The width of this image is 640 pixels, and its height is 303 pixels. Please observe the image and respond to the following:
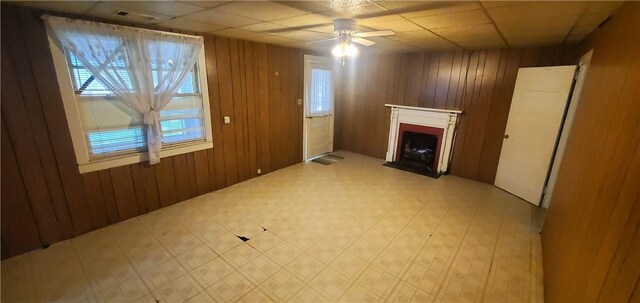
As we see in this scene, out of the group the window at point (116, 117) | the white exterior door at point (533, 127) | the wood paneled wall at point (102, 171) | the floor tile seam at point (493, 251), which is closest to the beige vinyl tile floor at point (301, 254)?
the floor tile seam at point (493, 251)

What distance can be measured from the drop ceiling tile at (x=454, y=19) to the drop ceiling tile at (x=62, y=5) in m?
2.69

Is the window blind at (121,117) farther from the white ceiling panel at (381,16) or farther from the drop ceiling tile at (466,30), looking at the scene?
the drop ceiling tile at (466,30)

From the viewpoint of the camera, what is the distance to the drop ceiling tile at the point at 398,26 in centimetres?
251

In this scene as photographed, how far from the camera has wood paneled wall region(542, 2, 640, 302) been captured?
1117 mm

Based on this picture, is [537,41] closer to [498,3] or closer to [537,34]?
[537,34]

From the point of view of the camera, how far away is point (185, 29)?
310cm

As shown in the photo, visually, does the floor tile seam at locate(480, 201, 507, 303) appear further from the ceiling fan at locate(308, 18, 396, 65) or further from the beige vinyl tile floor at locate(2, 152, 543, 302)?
the ceiling fan at locate(308, 18, 396, 65)

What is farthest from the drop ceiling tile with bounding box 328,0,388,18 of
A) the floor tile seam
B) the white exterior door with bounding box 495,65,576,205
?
the white exterior door with bounding box 495,65,576,205

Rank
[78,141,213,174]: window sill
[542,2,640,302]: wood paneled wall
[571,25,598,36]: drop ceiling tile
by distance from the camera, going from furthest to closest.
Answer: [78,141,213,174]: window sill < [571,25,598,36]: drop ceiling tile < [542,2,640,302]: wood paneled wall

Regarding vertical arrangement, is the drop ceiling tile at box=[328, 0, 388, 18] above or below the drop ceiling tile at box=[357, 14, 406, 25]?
below

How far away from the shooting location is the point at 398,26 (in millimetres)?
2643

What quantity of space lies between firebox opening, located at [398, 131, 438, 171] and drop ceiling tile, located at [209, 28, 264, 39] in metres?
3.32

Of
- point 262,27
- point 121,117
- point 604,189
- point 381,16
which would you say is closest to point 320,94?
point 262,27

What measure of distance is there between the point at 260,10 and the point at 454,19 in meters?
1.65
